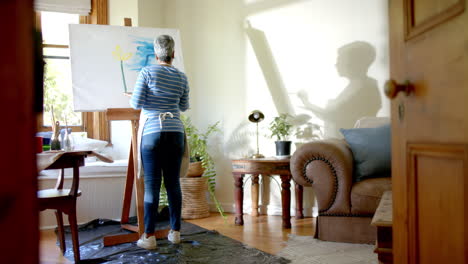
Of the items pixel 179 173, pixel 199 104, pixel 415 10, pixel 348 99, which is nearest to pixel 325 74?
pixel 348 99

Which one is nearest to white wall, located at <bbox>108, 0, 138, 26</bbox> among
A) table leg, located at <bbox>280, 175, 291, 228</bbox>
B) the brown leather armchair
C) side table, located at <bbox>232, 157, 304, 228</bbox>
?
side table, located at <bbox>232, 157, 304, 228</bbox>

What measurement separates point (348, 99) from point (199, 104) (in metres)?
1.57

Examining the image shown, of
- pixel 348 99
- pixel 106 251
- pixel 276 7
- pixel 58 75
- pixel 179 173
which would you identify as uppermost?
pixel 276 7

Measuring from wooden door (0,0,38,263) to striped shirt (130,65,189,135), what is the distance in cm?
266

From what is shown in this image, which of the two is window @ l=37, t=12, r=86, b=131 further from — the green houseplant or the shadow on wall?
the shadow on wall

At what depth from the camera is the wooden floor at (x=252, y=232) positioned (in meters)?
3.19

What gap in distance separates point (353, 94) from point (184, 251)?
2.04 m

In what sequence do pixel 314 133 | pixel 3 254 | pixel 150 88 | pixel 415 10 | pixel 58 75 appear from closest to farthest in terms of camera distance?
pixel 3 254 < pixel 415 10 < pixel 150 88 < pixel 314 133 < pixel 58 75

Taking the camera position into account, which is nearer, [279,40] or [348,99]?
[348,99]

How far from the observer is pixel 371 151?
3.34 metres

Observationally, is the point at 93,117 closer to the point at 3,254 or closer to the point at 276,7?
the point at 276,7

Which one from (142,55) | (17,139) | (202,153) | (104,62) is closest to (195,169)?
(202,153)

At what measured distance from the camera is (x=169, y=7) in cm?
500

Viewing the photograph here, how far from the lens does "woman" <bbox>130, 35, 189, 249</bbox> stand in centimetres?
310
